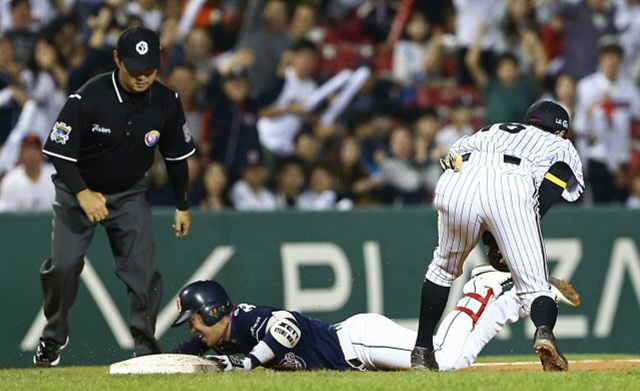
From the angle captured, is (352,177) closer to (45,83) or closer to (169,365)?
(45,83)

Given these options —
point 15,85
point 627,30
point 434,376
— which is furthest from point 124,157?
point 627,30

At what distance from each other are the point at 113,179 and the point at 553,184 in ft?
10.1

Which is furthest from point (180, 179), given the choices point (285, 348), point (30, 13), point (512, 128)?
point (30, 13)

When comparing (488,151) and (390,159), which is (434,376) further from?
(390,159)

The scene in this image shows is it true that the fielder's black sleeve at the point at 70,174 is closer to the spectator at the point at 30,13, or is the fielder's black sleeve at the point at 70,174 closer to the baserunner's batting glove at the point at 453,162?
the baserunner's batting glove at the point at 453,162

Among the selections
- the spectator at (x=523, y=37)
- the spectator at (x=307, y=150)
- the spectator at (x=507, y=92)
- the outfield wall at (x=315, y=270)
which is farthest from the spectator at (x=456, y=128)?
the outfield wall at (x=315, y=270)

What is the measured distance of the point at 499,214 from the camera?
7.06m

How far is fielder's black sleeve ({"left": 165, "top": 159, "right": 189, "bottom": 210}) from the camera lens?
348 inches

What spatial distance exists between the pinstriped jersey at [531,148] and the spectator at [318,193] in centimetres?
485

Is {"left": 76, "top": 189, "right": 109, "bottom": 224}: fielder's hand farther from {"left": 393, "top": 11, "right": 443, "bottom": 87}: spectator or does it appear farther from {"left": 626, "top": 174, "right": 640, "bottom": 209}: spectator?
{"left": 626, "top": 174, "right": 640, "bottom": 209}: spectator

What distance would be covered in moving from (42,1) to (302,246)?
4375 millimetres

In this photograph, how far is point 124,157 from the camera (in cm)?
849

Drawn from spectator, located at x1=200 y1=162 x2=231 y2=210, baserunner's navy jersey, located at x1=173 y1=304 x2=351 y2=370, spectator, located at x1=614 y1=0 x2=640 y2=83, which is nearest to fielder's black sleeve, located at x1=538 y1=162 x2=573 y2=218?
baserunner's navy jersey, located at x1=173 y1=304 x2=351 y2=370

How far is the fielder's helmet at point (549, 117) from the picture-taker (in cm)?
753
